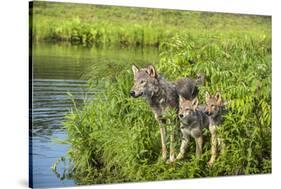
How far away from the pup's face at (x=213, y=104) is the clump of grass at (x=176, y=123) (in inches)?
2.0

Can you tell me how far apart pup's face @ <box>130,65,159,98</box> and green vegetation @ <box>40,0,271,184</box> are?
0.05 m

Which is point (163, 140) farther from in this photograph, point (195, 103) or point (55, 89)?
point (55, 89)

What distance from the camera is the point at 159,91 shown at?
617 centimetres

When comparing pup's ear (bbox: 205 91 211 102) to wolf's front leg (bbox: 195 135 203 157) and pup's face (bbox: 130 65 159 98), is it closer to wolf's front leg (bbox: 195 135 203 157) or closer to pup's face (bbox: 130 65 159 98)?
wolf's front leg (bbox: 195 135 203 157)

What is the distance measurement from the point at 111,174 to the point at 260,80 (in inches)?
61.1

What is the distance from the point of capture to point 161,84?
618 centimetres

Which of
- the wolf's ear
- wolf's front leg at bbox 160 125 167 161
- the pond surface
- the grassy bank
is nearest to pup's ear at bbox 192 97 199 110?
the wolf's ear

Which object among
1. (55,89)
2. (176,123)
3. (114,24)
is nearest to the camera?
(55,89)

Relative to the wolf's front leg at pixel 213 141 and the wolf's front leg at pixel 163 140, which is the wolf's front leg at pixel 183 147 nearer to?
the wolf's front leg at pixel 163 140

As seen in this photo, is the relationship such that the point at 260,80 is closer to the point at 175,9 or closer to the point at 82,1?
the point at 175,9

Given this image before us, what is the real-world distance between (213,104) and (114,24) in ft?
3.54

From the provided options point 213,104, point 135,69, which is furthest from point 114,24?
point 213,104

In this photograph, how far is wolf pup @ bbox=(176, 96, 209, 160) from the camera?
627 cm

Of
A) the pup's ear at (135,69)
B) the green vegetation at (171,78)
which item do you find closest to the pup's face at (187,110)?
the green vegetation at (171,78)
